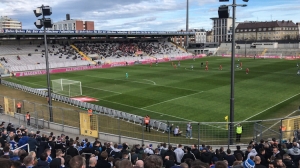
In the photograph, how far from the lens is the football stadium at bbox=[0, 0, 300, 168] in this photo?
35.3 ft

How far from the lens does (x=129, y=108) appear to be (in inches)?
1072

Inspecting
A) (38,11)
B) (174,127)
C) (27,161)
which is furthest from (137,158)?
(38,11)

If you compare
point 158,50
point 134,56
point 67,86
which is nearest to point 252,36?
point 158,50

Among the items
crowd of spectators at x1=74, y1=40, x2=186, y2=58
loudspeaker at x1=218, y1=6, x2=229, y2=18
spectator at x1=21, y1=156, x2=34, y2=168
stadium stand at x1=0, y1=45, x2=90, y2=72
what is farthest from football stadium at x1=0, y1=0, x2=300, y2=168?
loudspeaker at x1=218, y1=6, x2=229, y2=18

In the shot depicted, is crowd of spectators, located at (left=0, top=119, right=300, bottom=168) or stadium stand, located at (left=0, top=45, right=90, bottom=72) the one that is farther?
stadium stand, located at (left=0, top=45, right=90, bottom=72)

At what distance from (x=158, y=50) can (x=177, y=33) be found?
466 inches

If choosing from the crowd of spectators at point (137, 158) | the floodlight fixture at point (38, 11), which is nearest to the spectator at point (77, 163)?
the crowd of spectators at point (137, 158)

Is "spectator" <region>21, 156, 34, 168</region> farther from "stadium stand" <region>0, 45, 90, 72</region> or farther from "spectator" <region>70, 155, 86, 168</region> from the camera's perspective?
"stadium stand" <region>0, 45, 90, 72</region>

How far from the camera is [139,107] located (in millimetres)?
27391

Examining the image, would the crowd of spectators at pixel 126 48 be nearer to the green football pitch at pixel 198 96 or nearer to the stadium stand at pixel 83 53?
the stadium stand at pixel 83 53

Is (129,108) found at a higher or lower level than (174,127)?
higher

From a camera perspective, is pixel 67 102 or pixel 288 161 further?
pixel 67 102

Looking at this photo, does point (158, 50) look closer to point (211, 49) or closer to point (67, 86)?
point (211, 49)

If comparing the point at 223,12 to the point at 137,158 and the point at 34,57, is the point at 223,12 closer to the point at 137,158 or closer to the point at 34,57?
Answer: the point at 137,158
